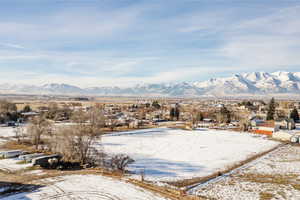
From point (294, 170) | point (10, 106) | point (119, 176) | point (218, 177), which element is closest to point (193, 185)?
point (218, 177)

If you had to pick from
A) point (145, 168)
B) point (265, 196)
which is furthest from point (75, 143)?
point (265, 196)

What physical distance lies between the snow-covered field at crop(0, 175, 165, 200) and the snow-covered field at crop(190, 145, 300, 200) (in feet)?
15.4

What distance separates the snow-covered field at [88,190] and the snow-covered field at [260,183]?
4698 millimetres

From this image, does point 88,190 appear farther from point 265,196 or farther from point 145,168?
point 265,196

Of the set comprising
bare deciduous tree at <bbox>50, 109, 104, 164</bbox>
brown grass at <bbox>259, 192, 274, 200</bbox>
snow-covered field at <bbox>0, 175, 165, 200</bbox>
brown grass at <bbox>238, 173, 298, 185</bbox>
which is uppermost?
bare deciduous tree at <bbox>50, 109, 104, 164</bbox>

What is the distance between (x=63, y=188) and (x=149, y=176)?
25.0 ft

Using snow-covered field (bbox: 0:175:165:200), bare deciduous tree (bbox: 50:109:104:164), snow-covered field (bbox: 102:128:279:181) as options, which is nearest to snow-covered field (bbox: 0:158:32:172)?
bare deciduous tree (bbox: 50:109:104:164)

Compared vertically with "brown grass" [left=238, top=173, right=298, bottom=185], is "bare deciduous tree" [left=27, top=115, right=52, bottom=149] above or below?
above

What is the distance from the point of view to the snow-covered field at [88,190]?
15.1 meters

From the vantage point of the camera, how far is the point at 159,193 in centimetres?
1588

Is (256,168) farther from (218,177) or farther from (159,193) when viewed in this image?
(159,193)

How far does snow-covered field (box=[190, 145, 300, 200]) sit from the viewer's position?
54.7ft

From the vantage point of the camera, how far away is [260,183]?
19.3 meters

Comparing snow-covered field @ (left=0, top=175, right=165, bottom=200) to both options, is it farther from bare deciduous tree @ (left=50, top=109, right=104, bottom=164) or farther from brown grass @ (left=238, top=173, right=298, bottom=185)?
brown grass @ (left=238, top=173, right=298, bottom=185)
